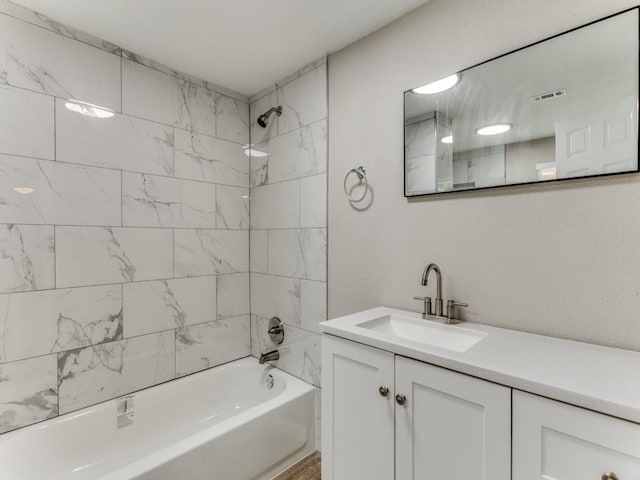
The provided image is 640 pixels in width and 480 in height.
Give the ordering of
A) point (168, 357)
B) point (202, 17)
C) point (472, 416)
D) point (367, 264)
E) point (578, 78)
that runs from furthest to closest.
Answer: point (168, 357) → point (367, 264) → point (202, 17) → point (578, 78) → point (472, 416)

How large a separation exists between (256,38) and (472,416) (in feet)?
7.00

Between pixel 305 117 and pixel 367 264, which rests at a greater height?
pixel 305 117

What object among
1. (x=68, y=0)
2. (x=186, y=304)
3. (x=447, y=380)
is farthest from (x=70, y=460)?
(x=68, y=0)

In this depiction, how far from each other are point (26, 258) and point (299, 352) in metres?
1.67

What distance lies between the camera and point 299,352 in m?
2.26

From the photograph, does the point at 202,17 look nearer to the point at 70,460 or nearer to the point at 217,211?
the point at 217,211

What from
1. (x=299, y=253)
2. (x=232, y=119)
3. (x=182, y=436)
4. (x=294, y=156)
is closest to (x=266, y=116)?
(x=232, y=119)

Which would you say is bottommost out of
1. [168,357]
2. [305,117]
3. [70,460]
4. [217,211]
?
[70,460]

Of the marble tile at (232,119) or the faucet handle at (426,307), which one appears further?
the marble tile at (232,119)

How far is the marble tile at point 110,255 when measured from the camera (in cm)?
180

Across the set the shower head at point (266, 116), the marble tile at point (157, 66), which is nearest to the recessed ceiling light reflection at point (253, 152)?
the shower head at point (266, 116)

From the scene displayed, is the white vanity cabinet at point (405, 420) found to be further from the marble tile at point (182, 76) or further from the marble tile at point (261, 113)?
the marble tile at point (182, 76)

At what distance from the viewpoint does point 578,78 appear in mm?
1162

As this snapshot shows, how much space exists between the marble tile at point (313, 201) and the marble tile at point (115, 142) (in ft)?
3.11
